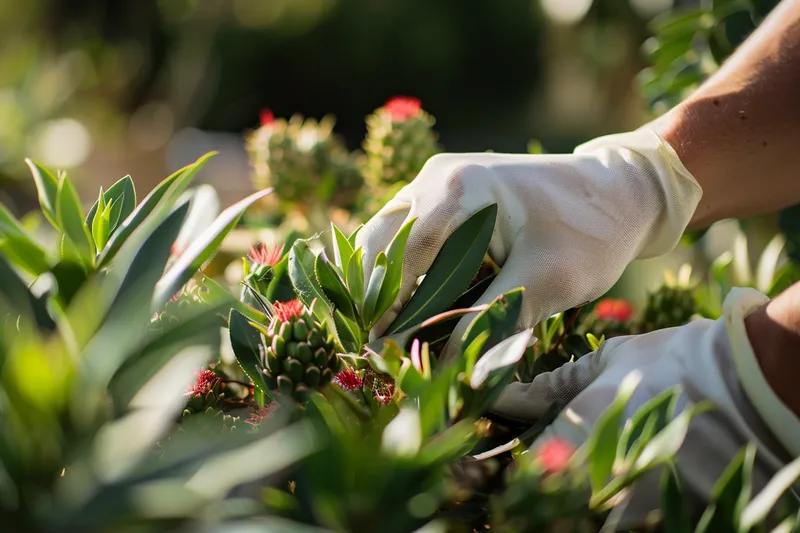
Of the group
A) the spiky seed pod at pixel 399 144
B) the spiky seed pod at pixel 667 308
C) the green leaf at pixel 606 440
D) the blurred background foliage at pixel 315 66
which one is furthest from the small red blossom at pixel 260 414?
the blurred background foliage at pixel 315 66

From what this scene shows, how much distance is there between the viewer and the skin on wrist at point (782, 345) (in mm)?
526

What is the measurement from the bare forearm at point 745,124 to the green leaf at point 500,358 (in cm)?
47

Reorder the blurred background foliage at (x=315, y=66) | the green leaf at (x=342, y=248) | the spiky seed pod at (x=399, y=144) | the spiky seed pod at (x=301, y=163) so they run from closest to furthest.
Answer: the green leaf at (x=342, y=248)
the spiky seed pod at (x=399, y=144)
the spiky seed pod at (x=301, y=163)
the blurred background foliage at (x=315, y=66)

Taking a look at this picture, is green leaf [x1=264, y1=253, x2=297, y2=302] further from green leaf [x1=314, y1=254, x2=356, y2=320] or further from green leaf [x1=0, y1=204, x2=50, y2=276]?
green leaf [x1=0, y1=204, x2=50, y2=276]

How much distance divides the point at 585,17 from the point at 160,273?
18.9 feet

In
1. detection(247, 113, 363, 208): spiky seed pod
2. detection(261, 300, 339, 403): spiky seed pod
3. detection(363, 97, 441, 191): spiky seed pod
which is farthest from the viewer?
detection(247, 113, 363, 208): spiky seed pod

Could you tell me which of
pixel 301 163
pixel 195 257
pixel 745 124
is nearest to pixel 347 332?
pixel 195 257

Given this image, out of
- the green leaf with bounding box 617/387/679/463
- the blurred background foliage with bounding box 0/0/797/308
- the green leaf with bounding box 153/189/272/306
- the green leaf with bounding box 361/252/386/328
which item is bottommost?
the blurred background foliage with bounding box 0/0/797/308

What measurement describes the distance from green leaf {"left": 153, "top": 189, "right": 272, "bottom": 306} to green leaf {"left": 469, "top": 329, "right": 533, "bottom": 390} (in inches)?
7.2

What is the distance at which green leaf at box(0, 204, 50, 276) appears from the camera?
50 centimetres

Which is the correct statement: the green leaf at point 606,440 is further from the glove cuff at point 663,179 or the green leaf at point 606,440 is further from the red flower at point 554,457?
the glove cuff at point 663,179

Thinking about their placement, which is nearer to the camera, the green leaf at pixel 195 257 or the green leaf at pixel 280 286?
the green leaf at pixel 195 257

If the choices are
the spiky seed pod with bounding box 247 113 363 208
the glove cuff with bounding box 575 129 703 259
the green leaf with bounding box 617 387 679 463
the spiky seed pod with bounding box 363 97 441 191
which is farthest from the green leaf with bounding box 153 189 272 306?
the spiky seed pod with bounding box 247 113 363 208

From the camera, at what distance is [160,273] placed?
0.46 meters
